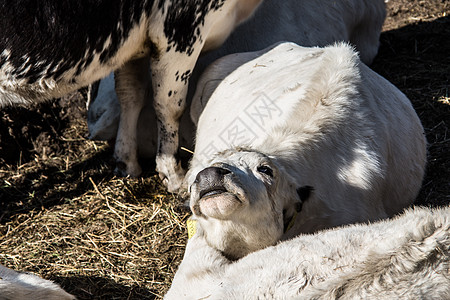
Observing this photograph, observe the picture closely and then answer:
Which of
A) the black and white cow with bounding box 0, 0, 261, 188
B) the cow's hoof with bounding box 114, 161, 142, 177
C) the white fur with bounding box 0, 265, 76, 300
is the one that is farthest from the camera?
the cow's hoof with bounding box 114, 161, 142, 177

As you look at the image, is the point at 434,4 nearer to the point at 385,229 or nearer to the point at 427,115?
the point at 427,115

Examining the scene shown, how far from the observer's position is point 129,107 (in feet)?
16.2

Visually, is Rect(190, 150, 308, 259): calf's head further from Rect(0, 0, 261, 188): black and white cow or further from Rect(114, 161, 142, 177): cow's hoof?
Rect(114, 161, 142, 177): cow's hoof

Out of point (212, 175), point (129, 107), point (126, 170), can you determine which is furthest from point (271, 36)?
point (212, 175)

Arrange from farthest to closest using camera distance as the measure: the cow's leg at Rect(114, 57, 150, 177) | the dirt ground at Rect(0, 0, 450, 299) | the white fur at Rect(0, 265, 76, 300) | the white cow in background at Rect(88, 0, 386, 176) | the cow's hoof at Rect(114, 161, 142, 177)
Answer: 1. the white cow in background at Rect(88, 0, 386, 176)
2. the cow's hoof at Rect(114, 161, 142, 177)
3. the cow's leg at Rect(114, 57, 150, 177)
4. the dirt ground at Rect(0, 0, 450, 299)
5. the white fur at Rect(0, 265, 76, 300)

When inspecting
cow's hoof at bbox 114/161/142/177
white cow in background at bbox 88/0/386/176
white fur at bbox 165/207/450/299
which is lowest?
cow's hoof at bbox 114/161/142/177

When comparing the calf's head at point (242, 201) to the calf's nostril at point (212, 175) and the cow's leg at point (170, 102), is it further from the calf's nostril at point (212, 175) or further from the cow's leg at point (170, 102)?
the cow's leg at point (170, 102)

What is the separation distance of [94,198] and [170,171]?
23.6 inches

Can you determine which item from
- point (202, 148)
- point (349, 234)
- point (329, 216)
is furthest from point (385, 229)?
point (202, 148)

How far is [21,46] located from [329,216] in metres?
2.01

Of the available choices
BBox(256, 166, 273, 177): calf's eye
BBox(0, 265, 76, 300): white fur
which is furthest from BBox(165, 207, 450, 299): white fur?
BBox(0, 265, 76, 300): white fur

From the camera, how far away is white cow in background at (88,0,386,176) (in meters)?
5.18

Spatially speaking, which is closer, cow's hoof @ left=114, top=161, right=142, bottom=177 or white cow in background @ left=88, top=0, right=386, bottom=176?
cow's hoof @ left=114, top=161, right=142, bottom=177

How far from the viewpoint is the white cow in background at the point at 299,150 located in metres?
3.01
